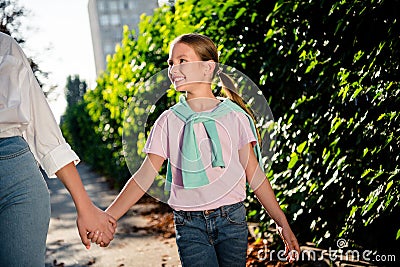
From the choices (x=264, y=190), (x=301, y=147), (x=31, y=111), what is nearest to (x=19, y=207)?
(x=31, y=111)

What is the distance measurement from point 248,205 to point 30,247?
3643 mm

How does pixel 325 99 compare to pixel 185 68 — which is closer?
pixel 185 68

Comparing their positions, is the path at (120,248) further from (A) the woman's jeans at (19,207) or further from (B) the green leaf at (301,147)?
(A) the woman's jeans at (19,207)

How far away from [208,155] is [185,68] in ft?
1.38

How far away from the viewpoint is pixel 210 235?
8.78 feet

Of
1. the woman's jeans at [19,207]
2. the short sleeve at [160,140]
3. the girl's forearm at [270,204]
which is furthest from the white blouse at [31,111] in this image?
the girl's forearm at [270,204]

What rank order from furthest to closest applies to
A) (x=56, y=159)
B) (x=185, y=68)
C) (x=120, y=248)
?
(x=120, y=248), (x=185, y=68), (x=56, y=159)

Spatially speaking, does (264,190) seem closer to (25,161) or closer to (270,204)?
(270,204)

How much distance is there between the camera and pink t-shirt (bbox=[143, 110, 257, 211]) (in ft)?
8.74

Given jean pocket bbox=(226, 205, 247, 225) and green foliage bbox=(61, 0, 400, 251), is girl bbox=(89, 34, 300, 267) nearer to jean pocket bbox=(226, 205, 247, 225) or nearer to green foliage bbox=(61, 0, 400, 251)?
jean pocket bbox=(226, 205, 247, 225)

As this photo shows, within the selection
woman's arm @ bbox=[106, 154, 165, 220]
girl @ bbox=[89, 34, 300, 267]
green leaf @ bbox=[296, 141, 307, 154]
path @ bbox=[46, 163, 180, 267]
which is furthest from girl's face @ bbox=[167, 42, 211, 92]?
path @ bbox=[46, 163, 180, 267]

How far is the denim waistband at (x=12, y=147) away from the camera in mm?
2098

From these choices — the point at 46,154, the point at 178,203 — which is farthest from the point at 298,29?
the point at 46,154

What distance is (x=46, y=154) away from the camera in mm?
2277
